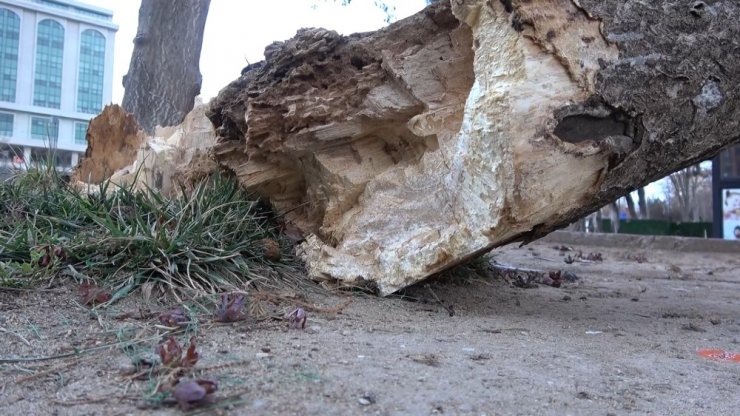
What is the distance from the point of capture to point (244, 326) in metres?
2.51

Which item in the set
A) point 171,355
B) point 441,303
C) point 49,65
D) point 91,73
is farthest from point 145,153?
point 49,65

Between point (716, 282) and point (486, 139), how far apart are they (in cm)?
499

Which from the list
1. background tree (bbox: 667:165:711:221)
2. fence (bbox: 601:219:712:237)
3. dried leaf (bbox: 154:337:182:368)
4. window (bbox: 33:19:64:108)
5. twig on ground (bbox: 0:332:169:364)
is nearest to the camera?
dried leaf (bbox: 154:337:182:368)

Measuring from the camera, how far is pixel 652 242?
10805 millimetres

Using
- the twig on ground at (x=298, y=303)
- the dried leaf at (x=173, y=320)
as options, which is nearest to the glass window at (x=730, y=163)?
the twig on ground at (x=298, y=303)

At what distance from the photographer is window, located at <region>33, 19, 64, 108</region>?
47500 mm

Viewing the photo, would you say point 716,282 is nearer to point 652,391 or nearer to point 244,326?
point 652,391

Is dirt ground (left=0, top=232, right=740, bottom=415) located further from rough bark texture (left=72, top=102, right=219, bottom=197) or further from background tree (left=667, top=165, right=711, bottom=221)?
background tree (left=667, top=165, right=711, bottom=221)

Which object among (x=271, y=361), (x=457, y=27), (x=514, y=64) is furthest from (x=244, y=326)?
(x=457, y=27)

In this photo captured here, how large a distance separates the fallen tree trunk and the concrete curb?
27.0 ft

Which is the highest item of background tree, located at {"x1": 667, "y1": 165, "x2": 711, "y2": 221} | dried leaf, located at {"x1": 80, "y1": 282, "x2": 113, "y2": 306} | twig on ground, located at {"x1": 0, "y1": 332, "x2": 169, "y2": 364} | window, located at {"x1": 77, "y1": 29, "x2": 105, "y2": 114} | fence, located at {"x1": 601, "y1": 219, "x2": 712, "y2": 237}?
window, located at {"x1": 77, "y1": 29, "x2": 105, "y2": 114}

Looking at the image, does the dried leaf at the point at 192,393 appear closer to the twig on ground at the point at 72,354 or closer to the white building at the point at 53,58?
the twig on ground at the point at 72,354

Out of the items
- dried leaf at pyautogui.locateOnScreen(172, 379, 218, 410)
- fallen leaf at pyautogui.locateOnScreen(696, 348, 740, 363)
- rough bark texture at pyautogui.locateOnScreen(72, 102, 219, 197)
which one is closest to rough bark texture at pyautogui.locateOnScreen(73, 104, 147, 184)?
rough bark texture at pyautogui.locateOnScreen(72, 102, 219, 197)

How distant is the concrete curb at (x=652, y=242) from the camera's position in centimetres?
1031
